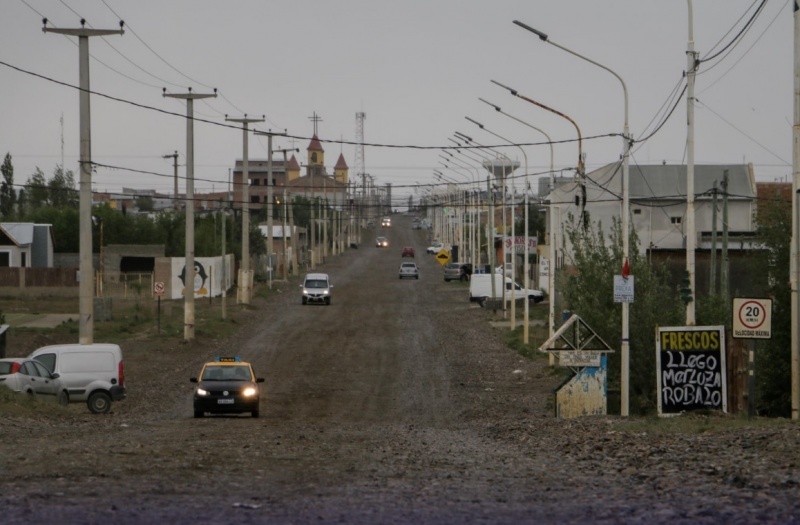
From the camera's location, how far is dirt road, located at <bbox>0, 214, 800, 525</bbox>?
1116 cm

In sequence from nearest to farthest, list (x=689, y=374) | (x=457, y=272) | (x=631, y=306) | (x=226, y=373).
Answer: (x=689, y=374) → (x=226, y=373) → (x=631, y=306) → (x=457, y=272)

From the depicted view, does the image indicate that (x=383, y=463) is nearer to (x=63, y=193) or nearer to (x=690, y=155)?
(x=690, y=155)

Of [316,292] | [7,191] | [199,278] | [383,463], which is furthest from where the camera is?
[7,191]

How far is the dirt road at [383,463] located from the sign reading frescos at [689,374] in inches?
74.1

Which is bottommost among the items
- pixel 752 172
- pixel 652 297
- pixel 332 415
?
pixel 332 415

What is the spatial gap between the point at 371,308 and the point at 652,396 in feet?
126

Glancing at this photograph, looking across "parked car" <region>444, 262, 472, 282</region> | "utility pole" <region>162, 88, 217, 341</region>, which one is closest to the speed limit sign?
"utility pole" <region>162, 88, 217, 341</region>

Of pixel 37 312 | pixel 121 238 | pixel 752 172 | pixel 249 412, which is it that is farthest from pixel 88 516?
pixel 121 238

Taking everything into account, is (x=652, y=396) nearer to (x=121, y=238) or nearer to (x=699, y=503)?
(x=699, y=503)

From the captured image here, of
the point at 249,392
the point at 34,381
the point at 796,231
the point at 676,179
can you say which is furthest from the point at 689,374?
the point at 676,179

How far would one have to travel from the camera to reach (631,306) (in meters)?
29.4

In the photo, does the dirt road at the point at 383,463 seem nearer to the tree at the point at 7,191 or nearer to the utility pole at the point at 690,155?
the utility pole at the point at 690,155

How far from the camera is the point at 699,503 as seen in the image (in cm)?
1165

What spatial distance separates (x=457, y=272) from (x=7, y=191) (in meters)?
77.1
